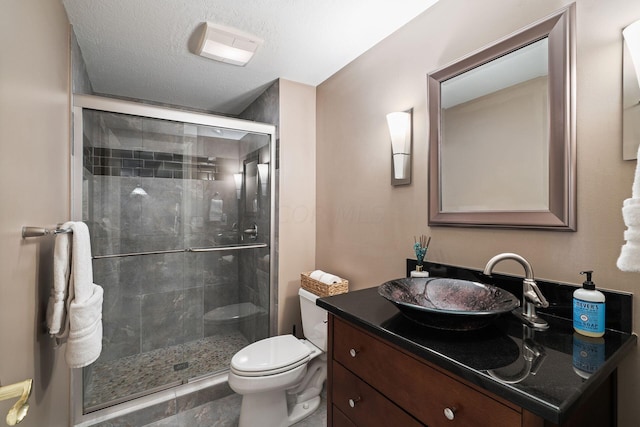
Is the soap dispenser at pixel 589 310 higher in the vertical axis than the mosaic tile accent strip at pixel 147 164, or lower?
lower

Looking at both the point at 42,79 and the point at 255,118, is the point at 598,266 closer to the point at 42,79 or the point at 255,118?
the point at 42,79

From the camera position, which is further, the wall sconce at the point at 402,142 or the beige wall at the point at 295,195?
the beige wall at the point at 295,195

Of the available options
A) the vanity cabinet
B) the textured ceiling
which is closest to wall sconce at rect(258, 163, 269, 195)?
the textured ceiling

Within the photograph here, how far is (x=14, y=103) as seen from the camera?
0.84 meters

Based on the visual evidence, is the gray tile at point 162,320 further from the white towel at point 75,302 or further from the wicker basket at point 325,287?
the white towel at point 75,302

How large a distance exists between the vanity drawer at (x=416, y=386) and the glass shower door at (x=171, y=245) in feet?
4.50

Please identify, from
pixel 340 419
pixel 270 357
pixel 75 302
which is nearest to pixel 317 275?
pixel 270 357

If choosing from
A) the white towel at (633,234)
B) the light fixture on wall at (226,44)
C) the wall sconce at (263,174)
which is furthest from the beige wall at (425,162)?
the light fixture on wall at (226,44)

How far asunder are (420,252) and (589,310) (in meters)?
0.63

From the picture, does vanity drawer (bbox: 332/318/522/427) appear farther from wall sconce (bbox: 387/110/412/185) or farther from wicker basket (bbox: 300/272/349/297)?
wall sconce (bbox: 387/110/412/185)

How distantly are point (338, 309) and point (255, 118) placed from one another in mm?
2069

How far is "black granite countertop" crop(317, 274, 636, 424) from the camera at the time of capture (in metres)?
0.60

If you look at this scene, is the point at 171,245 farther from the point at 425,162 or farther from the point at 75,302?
the point at 425,162

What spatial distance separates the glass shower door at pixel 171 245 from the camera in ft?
6.31
